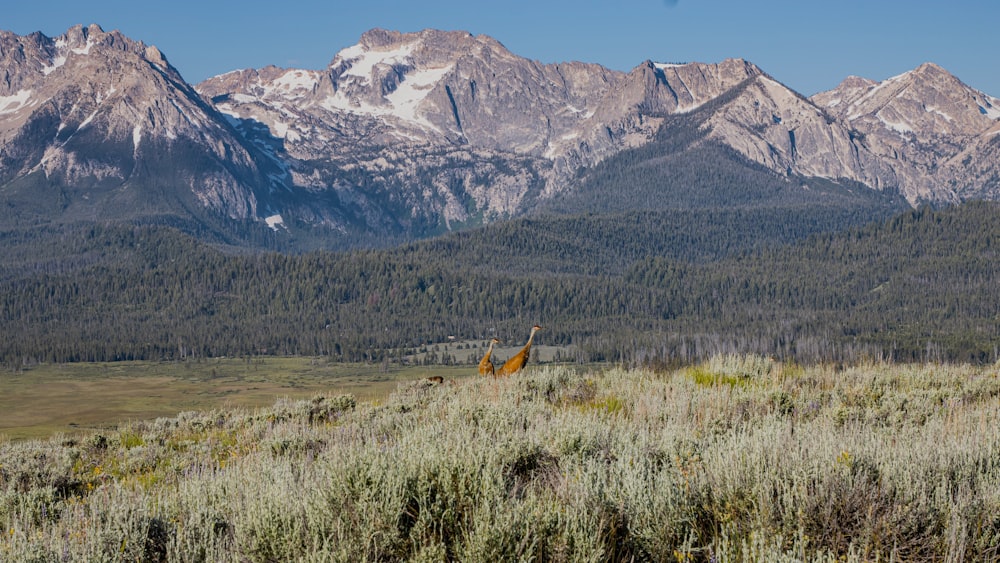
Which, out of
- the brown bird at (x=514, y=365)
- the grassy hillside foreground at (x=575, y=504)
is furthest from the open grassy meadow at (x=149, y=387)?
the grassy hillside foreground at (x=575, y=504)

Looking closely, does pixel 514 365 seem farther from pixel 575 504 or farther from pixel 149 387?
pixel 149 387

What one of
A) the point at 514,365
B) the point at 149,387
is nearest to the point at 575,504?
the point at 514,365

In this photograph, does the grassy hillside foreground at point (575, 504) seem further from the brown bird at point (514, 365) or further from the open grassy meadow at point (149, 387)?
the open grassy meadow at point (149, 387)

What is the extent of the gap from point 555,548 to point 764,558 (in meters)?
1.38

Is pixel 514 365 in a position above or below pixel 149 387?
above

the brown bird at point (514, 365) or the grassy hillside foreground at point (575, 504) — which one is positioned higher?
the brown bird at point (514, 365)

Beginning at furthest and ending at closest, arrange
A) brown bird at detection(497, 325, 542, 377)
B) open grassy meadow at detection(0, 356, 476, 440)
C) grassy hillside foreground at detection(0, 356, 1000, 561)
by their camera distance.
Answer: open grassy meadow at detection(0, 356, 476, 440), brown bird at detection(497, 325, 542, 377), grassy hillside foreground at detection(0, 356, 1000, 561)

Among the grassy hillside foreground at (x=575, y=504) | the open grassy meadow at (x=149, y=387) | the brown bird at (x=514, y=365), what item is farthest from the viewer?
the open grassy meadow at (x=149, y=387)

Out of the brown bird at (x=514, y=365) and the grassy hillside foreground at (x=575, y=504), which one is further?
the brown bird at (x=514, y=365)

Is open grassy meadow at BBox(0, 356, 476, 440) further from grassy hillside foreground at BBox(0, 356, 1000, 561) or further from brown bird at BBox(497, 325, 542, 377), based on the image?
grassy hillside foreground at BBox(0, 356, 1000, 561)

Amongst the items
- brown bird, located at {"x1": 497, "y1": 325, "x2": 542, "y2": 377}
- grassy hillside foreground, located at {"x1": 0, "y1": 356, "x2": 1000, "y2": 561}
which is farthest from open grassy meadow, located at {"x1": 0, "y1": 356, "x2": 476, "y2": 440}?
grassy hillside foreground, located at {"x1": 0, "y1": 356, "x2": 1000, "y2": 561}

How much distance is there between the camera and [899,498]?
261 inches

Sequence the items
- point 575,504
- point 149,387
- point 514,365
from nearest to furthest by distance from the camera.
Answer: point 575,504, point 514,365, point 149,387

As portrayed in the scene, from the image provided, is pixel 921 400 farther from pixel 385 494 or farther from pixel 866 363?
pixel 385 494
